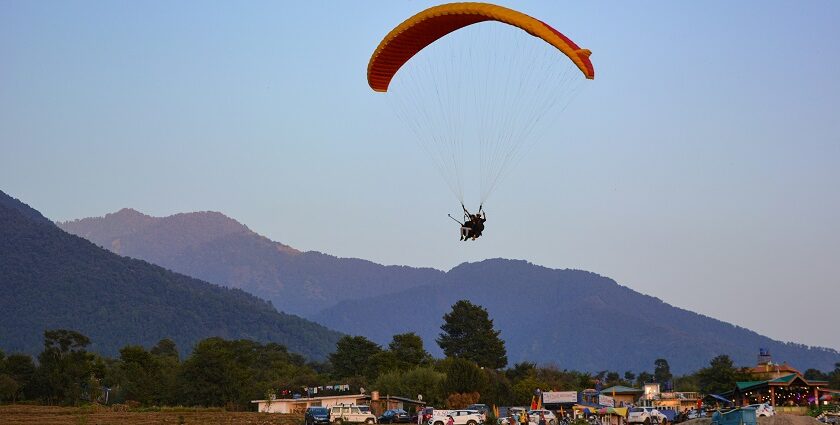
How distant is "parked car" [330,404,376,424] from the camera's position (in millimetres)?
55031

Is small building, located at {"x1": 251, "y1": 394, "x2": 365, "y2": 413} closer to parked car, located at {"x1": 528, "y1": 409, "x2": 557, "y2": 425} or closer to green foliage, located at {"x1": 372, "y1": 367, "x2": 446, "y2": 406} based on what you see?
green foliage, located at {"x1": 372, "y1": 367, "x2": 446, "y2": 406}

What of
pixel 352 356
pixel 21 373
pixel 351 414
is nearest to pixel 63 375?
pixel 21 373

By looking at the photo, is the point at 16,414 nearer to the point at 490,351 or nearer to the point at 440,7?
the point at 440,7

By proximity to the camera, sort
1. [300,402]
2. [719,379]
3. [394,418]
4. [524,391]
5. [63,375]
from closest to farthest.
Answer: [394,418]
[300,402]
[63,375]
[719,379]
[524,391]

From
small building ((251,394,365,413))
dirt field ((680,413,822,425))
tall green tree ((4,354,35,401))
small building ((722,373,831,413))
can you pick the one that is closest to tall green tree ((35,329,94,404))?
tall green tree ((4,354,35,401))

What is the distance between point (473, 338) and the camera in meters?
141

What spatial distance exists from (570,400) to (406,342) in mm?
48916

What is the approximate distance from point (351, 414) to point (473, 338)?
86.4 metres

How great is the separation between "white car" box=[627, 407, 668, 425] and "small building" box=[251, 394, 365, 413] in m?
26.4

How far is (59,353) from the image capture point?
95938 mm

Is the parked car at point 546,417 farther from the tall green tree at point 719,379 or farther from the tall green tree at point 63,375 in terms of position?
the tall green tree at point 63,375

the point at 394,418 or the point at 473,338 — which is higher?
the point at 473,338

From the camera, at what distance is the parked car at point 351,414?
5503 cm

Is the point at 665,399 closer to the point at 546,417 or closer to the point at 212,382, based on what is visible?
the point at 546,417
